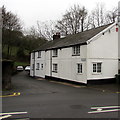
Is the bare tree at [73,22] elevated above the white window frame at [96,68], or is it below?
above

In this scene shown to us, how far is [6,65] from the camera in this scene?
42.4 feet

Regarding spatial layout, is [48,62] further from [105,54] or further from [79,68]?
Result: [105,54]

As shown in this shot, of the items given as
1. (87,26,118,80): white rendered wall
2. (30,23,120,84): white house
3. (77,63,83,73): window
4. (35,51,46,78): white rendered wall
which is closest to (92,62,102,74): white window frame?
(30,23,120,84): white house

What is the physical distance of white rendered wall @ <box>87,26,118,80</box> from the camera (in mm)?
15931

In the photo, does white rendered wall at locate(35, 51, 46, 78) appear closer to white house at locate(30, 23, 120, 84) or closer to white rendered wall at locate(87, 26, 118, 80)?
white house at locate(30, 23, 120, 84)

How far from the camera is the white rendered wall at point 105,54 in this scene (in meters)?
15.9

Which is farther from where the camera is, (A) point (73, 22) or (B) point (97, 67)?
(A) point (73, 22)

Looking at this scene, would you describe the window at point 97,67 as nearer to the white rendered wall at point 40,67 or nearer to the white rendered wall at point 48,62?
the white rendered wall at point 48,62

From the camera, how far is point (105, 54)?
16.9 meters

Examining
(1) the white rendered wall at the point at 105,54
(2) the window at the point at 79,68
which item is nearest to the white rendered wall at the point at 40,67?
(2) the window at the point at 79,68

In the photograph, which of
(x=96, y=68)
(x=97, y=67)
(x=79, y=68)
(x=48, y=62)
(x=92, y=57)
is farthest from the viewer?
(x=48, y=62)

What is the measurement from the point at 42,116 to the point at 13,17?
27.2m

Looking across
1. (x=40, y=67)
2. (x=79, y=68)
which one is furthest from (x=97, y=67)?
(x=40, y=67)

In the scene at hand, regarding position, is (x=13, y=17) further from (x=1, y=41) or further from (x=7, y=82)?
(x=7, y=82)
